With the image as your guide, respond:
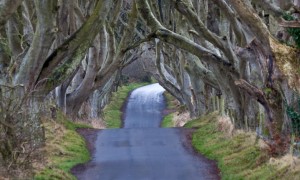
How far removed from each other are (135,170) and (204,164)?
6.70 ft

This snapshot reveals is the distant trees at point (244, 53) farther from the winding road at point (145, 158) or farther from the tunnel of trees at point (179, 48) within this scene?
the winding road at point (145, 158)

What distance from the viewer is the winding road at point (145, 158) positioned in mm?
14000

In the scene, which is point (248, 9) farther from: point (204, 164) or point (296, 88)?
point (204, 164)

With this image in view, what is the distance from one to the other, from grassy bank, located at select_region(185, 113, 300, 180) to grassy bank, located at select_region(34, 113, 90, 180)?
3843 millimetres

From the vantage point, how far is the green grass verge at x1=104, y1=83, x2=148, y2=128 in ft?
131

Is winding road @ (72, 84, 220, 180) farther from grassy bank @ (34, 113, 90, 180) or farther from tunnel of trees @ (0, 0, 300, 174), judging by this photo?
tunnel of trees @ (0, 0, 300, 174)

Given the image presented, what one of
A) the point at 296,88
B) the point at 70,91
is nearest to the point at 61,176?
the point at 296,88

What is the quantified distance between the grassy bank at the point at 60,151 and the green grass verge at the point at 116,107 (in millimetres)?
16148

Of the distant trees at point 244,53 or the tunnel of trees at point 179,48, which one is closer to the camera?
the tunnel of trees at point 179,48

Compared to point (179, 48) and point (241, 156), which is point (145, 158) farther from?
point (179, 48)

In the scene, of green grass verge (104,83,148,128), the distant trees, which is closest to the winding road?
the distant trees

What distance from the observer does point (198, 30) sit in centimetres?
1709

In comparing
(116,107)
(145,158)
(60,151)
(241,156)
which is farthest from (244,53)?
(116,107)

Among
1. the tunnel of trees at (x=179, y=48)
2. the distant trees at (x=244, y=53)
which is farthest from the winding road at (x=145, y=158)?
the distant trees at (x=244, y=53)
